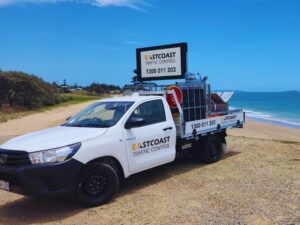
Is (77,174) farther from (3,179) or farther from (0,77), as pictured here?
(0,77)

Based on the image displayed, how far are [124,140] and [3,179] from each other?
210cm

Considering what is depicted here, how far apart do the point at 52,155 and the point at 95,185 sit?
937 millimetres

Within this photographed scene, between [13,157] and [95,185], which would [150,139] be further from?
[13,157]

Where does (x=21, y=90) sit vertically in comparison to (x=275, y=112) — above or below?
above

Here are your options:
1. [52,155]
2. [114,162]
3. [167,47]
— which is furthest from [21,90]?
[52,155]

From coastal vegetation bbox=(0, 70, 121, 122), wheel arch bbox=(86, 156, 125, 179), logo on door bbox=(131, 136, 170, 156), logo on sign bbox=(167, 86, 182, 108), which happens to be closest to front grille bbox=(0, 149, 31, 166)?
wheel arch bbox=(86, 156, 125, 179)

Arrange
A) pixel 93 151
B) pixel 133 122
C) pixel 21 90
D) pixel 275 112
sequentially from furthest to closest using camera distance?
pixel 275 112 < pixel 21 90 < pixel 133 122 < pixel 93 151

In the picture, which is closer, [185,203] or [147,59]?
[185,203]

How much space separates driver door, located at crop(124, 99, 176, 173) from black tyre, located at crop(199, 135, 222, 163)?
5.15 ft

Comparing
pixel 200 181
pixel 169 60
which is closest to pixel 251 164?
pixel 200 181

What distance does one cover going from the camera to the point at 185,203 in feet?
22.2

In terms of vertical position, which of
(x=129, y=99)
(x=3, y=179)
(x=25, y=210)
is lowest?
(x=25, y=210)

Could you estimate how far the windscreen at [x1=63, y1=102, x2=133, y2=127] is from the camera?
24.7 ft

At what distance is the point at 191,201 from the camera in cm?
687
